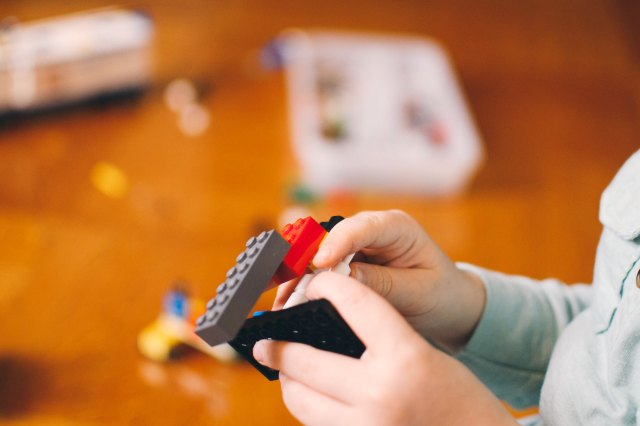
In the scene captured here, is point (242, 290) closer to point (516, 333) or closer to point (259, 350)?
point (259, 350)

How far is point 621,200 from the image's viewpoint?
0.46 m

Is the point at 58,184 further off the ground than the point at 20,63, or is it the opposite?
the point at 20,63

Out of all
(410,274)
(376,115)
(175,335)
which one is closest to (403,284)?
(410,274)

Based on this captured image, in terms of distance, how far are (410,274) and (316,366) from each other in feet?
0.45

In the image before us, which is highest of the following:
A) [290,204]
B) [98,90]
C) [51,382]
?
[98,90]

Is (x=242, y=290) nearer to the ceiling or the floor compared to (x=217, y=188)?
nearer to the ceiling

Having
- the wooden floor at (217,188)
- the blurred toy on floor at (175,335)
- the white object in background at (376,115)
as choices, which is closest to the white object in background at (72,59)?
the wooden floor at (217,188)

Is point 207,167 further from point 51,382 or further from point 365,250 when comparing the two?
point 365,250

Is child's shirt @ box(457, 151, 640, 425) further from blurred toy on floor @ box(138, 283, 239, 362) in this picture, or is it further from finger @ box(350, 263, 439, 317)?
blurred toy on floor @ box(138, 283, 239, 362)

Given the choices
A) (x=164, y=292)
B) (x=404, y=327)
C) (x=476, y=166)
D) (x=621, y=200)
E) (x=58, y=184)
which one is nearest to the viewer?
(x=404, y=327)

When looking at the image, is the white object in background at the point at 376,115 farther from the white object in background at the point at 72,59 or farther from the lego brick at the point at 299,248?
the lego brick at the point at 299,248

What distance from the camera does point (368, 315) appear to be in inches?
13.7

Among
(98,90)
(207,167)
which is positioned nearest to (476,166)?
(207,167)

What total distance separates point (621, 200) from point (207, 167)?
665 mm
